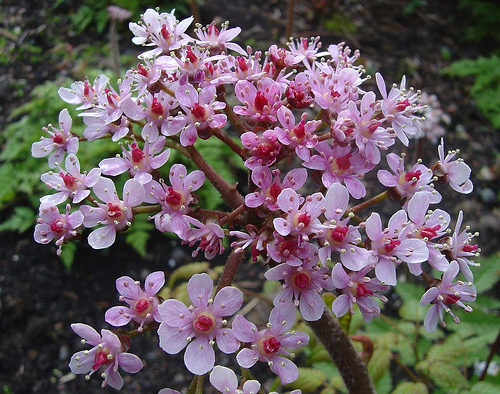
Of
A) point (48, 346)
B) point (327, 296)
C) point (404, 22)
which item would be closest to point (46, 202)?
point (327, 296)

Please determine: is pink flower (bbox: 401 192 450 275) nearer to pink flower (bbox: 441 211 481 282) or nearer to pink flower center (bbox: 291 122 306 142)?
pink flower (bbox: 441 211 481 282)

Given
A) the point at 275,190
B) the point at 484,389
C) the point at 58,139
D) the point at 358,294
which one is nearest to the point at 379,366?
the point at 484,389

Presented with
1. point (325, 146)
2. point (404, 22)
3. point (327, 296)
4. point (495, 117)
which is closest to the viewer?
point (325, 146)

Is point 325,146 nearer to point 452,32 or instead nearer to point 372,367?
point 372,367

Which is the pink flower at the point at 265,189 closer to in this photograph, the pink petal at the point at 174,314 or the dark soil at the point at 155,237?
the pink petal at the point at 174,314

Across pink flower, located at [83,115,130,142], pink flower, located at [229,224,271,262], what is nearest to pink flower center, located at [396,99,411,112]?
Result: pink flower, located at [229,224,271,262]
